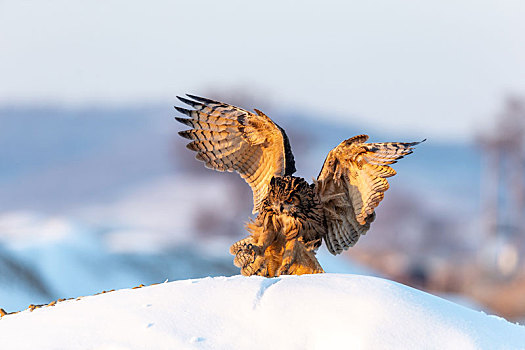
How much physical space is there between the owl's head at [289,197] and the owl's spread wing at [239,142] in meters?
0.12

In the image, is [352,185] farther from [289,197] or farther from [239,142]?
[239,142]

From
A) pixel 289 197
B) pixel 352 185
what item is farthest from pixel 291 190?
pixel 352 185

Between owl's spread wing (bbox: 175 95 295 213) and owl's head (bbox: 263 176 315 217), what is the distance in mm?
120

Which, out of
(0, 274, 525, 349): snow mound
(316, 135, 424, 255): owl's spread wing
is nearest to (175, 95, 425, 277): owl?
(316, 135, 424, 255): owl's spread wing

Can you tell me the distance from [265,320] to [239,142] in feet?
3.51

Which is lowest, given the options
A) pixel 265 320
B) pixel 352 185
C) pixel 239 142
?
pixel 265 320

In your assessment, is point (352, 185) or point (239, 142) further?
point (239, 142)

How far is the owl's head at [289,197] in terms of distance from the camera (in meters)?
3.14

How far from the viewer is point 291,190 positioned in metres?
3.15

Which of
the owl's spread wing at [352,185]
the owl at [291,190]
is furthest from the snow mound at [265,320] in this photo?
the owl's spread wing at [352,185]

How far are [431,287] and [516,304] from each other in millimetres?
1656

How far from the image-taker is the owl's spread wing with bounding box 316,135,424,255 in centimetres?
312

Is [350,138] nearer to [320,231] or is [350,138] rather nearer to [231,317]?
[320,231]

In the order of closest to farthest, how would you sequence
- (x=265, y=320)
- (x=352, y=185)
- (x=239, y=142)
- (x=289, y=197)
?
(x=265, y=320) < (x=289, y=197) < (x=352, y=185) < (x=239, y=142)
